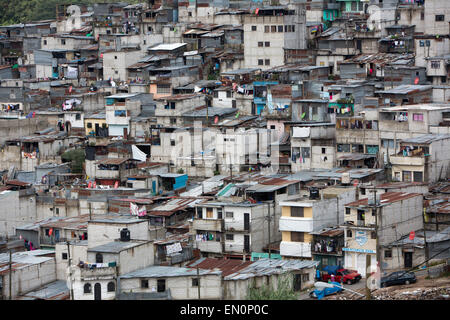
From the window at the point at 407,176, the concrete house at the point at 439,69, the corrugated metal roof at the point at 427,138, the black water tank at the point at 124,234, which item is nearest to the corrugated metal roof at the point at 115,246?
the black water tank at the point at 124,234

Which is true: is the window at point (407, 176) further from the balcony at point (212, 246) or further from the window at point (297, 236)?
the balcony at point (212, 246)

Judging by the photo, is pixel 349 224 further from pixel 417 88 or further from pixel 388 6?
pixel 388 6

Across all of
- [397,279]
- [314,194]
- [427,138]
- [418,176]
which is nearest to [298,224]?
[314,194]

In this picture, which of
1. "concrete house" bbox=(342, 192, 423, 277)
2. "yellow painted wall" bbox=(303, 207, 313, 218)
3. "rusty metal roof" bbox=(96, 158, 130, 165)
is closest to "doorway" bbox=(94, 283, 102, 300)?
"yellow painted wall" bbox=(303, 207, 313, 218)

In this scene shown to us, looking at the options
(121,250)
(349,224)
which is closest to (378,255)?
(349,224)

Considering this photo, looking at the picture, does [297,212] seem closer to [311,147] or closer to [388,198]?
[388,198]

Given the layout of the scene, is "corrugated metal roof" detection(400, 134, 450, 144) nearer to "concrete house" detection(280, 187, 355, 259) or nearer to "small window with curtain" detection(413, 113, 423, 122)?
"small window with curtain" detection(413, 113, 423, 122)
